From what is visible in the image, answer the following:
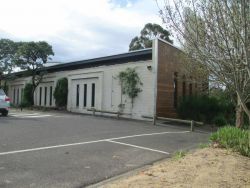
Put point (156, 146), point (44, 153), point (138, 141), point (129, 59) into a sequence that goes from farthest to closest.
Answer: point (129, 59) < point (138, 141) < point (156, 146) < point (44, 153)

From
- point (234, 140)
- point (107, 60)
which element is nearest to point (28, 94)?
point (107, 60)

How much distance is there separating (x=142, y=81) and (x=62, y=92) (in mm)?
9246

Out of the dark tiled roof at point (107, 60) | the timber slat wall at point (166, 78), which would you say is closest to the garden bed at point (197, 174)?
the timber slat wall at point (166, 78)

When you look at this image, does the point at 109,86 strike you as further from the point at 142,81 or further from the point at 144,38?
the point at 144,38

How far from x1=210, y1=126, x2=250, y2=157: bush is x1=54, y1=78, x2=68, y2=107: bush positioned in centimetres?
2052

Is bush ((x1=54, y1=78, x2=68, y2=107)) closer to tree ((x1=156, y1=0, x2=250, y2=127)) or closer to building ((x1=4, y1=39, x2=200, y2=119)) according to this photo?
building ((x1=4, y1=39, x2=200, y2=119))

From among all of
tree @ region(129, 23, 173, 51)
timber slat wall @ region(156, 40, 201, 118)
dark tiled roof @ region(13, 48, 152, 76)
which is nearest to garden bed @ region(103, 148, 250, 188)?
timber slat wall @ region(156, 40, 201, 118)

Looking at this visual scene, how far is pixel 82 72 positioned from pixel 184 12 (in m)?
20.8

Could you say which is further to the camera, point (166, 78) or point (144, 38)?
point (144, 38)

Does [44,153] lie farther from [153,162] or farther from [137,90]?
[137,90]

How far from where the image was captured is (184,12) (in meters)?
7.71

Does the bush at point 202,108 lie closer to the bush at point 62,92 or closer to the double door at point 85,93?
the double door at point 85,93

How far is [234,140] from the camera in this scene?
9.63 m

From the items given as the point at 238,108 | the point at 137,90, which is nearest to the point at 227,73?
the point at 238,108
